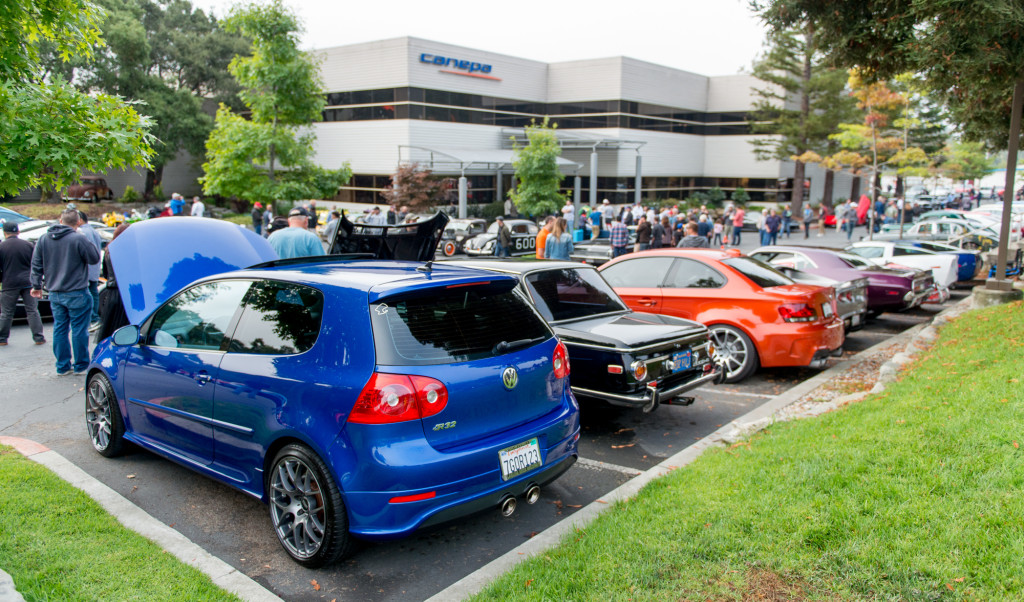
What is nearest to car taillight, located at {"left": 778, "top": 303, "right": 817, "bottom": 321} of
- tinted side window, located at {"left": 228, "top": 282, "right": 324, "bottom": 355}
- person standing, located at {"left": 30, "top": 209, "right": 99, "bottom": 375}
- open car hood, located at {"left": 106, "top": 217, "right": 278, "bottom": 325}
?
tinted side window, located at {"left": 228, "top": 282, "right": 324, "bottom": 355}

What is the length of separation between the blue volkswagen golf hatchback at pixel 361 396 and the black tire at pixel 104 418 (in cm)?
62

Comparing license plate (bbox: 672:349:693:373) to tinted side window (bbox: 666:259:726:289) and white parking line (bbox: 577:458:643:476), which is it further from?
tinted side window (bbox: 666:259:726:289)

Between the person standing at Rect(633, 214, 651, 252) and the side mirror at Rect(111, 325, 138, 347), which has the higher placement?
the person standing at Rect(633, 214, 651, 252)

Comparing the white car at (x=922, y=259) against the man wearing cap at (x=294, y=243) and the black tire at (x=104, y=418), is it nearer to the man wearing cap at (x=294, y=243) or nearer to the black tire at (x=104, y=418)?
the man wearing cap at (x=294, y=243)

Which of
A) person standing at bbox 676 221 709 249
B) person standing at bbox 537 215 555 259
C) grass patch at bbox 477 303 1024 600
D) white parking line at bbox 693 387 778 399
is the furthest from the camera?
person standing at bbox 676 221 709 249

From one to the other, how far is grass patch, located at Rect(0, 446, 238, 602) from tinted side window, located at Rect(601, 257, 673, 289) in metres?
6.47

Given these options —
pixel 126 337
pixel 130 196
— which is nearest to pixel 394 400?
pixel 126 337

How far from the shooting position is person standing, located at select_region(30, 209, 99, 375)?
327 inches

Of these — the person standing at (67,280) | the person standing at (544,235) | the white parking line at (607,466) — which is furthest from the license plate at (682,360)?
the person standing at (67,280)

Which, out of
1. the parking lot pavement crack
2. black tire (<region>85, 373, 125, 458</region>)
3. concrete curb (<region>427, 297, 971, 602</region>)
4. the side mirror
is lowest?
the parking lot pavement crack

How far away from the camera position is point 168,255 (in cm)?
729

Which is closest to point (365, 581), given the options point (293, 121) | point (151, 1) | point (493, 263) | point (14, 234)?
point (493, 263)

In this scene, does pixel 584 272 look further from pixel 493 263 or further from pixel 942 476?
pixel 942 476

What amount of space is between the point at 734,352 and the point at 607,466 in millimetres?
3477
